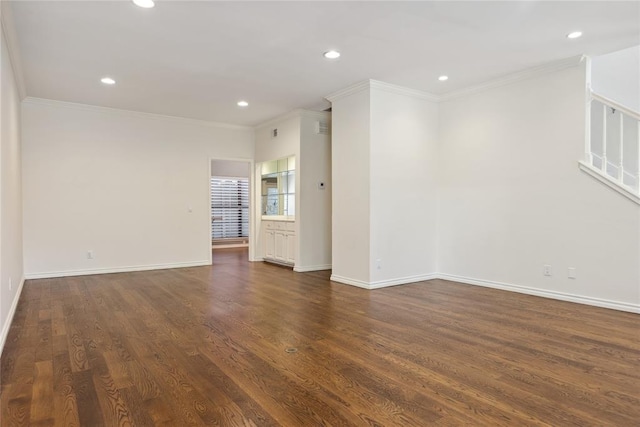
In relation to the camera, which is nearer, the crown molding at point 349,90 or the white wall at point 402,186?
the crown molding at point 349,90

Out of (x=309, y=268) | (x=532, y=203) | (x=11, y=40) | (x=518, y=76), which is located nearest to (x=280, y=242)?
(x=309, y=268)

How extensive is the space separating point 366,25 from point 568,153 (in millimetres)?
2817

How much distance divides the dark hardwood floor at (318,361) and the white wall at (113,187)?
162 centimetres

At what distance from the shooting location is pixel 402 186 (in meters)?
5.50

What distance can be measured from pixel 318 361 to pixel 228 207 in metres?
9.53

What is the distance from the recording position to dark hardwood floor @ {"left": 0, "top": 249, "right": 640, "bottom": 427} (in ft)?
6.68

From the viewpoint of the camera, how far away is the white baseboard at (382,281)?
5180 millimetres

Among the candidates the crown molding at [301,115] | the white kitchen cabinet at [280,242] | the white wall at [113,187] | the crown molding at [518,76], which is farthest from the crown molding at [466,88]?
the white wall at [113,187]

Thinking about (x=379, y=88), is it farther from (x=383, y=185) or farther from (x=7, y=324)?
(x=7, y=324)

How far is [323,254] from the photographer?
6.91 meters

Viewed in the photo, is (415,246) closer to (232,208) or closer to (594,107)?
(594,107)

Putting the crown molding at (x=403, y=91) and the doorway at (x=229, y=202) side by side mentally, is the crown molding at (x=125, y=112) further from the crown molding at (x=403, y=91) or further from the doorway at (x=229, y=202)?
the doorway at (x=229, y=202)

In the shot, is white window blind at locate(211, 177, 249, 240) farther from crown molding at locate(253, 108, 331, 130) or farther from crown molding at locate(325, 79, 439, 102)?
crown molding at locate(325, 79, 439, 102)

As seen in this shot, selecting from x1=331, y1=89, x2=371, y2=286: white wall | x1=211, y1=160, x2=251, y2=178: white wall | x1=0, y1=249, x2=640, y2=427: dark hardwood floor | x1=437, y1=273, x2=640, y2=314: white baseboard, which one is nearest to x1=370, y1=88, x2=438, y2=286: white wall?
x1=331, y1=89, x2=371, y2=286: white wall
